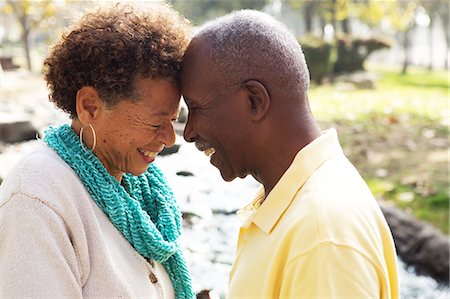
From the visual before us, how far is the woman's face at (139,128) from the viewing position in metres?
2.11

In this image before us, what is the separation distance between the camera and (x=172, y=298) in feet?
7.84

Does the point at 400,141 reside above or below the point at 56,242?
below

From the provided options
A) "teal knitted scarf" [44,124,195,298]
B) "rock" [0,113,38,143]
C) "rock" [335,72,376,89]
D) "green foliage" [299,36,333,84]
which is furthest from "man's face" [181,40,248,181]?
"green foliage" [299,36,333,84]

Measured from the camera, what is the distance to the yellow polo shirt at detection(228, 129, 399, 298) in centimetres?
149

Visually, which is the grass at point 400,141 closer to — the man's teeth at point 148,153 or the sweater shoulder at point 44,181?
the man's teeth at point 148,153

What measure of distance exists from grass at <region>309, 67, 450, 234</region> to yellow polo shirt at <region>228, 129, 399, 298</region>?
4.35m

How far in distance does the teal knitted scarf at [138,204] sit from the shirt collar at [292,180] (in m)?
0.55

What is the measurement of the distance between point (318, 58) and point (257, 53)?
50.0 feet

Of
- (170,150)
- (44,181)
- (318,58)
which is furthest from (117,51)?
(318,58)

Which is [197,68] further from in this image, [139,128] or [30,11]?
[30,11]

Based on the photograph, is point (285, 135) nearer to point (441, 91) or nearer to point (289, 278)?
point (289, 278)

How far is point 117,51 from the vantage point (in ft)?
6.61

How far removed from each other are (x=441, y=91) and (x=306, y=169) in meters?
13.9

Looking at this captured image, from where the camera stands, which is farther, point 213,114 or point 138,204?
point 138,204
